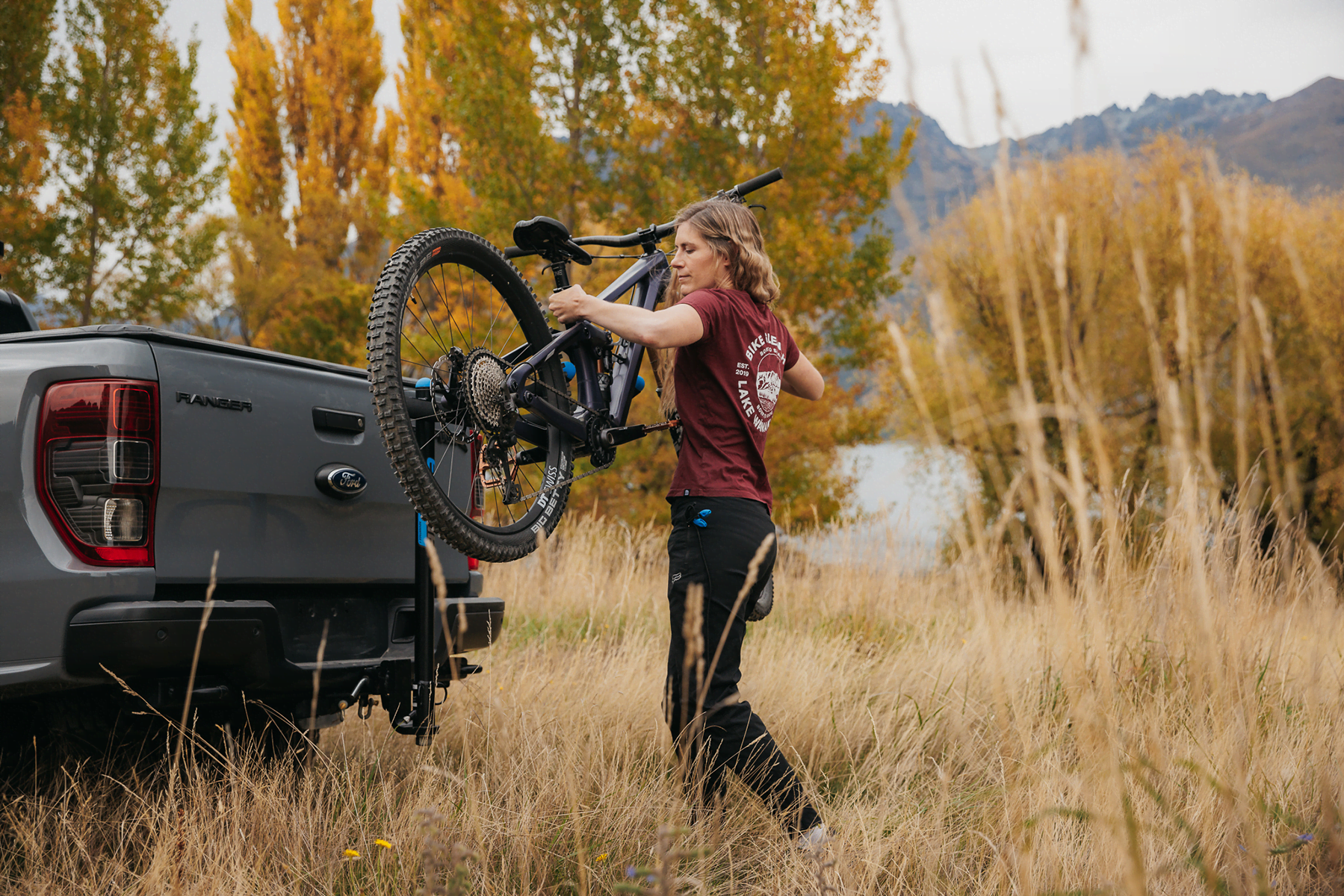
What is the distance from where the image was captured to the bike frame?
2.69 meters

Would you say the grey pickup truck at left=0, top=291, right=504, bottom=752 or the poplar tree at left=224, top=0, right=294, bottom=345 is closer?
the grey pickup truck at left=0, top=291, right=504, bottom=752

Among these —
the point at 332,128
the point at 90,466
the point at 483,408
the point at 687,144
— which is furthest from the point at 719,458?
the point at 332,128

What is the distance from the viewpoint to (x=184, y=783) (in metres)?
2.98

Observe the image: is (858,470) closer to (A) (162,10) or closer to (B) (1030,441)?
(B) (1030,441)

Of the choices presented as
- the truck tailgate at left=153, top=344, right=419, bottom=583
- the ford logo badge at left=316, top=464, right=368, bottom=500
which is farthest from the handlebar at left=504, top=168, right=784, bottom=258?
the ford logo badge at left=316, top=464, right=368, bottom=500

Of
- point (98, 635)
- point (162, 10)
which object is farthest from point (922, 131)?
point (162, 10)

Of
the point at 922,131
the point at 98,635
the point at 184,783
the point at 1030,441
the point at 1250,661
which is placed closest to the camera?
the point at 1030,441

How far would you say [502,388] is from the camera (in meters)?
2.61

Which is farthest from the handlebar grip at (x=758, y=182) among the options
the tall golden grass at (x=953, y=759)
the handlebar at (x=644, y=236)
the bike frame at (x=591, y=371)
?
the tall golden grass at (x=953, y=759)

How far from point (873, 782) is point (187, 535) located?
2233 mm

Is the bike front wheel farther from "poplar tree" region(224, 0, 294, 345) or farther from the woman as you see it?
"poplar tree" region(224, 0, 294, 345)

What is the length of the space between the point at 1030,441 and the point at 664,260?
6.32 feet

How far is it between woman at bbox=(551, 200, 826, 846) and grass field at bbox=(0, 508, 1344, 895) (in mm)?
219

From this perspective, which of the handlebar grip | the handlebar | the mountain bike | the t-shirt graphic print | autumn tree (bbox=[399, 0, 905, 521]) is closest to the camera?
the mountain bike
